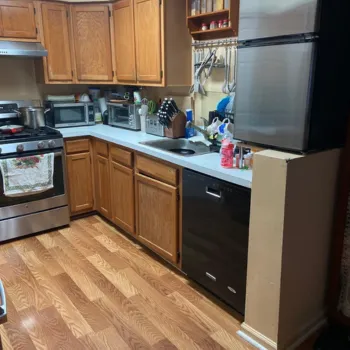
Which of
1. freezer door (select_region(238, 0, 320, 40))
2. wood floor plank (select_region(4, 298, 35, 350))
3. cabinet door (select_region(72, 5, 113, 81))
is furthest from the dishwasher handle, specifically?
cabinet door (select_region(72, 5, 113, 81))

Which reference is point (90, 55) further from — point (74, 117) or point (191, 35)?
point (191, 35)

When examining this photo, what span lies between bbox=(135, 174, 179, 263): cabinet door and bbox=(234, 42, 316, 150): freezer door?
2.64ft

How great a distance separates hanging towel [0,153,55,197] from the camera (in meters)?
2.91

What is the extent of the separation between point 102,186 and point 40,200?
569mm

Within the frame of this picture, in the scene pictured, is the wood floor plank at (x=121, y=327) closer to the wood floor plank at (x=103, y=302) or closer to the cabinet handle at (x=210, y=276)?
the wood floor plank at (x=103, y=302)

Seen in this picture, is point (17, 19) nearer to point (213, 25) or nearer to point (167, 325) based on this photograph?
point (213, 25)

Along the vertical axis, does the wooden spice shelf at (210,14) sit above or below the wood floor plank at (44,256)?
above

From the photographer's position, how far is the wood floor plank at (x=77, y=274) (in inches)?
94.0

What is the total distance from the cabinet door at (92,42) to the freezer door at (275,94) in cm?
205

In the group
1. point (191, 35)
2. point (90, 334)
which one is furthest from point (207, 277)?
point (191, 35)

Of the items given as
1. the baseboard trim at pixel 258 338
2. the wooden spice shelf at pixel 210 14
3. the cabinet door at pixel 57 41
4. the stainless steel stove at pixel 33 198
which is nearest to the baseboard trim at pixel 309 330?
the baseboard trim at pixel 258 338

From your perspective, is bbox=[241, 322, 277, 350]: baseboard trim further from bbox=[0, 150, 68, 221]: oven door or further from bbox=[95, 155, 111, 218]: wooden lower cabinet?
bbox=[0, 150, 68, 221]: oven door

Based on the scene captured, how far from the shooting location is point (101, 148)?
10.8 feet

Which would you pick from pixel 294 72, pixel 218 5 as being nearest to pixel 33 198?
pixel 218 5
